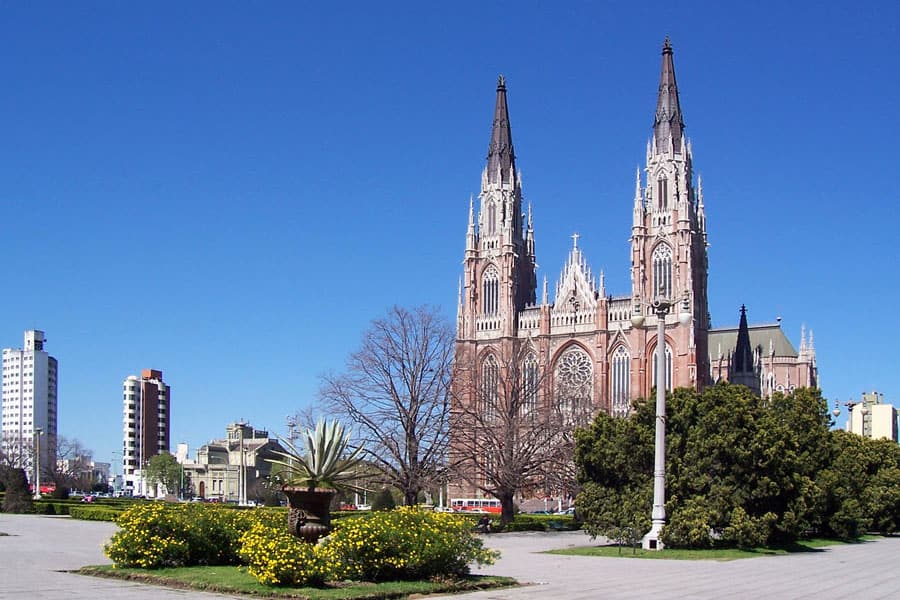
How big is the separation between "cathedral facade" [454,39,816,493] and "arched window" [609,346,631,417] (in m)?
0.11

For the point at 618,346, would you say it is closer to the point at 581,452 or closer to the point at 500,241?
the point at 500,241

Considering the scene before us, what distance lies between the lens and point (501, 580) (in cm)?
2045

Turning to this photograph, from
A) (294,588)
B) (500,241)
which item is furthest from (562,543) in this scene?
(500,241)

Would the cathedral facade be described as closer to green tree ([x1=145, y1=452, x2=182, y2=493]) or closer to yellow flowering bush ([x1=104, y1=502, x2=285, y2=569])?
green tree ([x1=145, y1=452, x2=182, y2=493])

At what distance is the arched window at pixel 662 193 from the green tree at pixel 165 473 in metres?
69.0

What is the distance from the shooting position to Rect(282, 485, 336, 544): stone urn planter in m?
20.7

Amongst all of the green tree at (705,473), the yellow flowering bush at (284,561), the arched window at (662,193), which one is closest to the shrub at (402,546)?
the yellow flowering bush at (284,561)

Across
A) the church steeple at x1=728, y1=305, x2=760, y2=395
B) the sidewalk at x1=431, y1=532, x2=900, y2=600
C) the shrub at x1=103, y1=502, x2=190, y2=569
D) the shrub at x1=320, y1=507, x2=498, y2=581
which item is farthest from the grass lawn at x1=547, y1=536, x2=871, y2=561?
the church steeple at x1=728, y1=305, x2=760, y2=395

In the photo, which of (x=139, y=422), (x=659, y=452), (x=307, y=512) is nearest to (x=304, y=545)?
(x=307, y=512)

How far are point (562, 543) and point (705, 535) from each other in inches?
325

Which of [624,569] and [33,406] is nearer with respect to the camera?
[624,569]

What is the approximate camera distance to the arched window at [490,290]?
10631 cm

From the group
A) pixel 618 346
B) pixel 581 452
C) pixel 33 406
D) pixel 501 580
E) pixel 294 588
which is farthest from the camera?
pixel 33 406

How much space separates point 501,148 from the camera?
110062 millimetres
